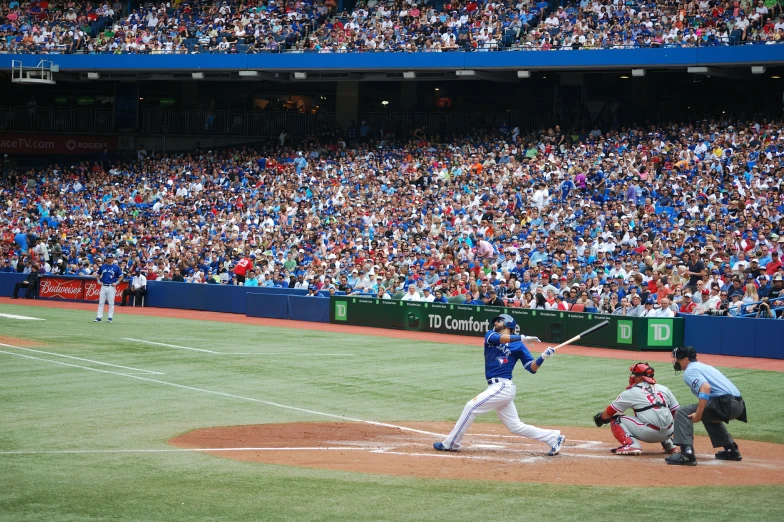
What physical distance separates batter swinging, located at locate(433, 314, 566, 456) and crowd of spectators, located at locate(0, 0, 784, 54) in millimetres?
23087

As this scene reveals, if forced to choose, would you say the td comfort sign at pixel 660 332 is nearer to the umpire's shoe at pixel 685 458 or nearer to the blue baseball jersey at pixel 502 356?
the blue baseball jersey at pixel 502 356

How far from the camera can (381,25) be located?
38500mm

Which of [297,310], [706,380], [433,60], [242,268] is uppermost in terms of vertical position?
[433,60]

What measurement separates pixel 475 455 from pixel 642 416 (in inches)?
75.5

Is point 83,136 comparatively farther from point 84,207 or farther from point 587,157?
point 587,157

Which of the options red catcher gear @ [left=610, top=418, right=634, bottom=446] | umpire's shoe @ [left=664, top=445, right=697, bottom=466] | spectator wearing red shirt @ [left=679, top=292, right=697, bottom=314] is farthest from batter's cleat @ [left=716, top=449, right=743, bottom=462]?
spectator wearing red shirt @ [left=679, top=292, right=697, bottom=314]

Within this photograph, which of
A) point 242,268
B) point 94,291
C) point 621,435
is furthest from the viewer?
point 94,291

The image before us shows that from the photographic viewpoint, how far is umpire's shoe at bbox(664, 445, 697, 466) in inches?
410

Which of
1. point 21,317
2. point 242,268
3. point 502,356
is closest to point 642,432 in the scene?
point 502,356

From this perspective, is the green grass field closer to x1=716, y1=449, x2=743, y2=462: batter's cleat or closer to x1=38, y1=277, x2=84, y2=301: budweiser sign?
x1=716, y1=449, x2=743, y2=462: batter's cleat

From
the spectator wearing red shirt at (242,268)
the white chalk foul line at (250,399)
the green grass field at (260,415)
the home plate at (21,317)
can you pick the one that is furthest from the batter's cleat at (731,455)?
the spectator wearing red shirt at (242,268)

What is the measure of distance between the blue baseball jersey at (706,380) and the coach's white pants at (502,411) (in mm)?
1553

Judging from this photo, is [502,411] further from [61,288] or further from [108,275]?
[61,288]

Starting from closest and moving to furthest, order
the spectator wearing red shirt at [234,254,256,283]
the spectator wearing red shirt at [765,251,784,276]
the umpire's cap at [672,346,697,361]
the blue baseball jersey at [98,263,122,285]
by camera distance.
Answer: the umpire's cap at [672,346,697,361] → the spectator wearing red shirt at [765,251,784,276] → the blue baseball jersey at [98,263,122,285] → the spectator wearing red shirt at [234,254,256,283]
